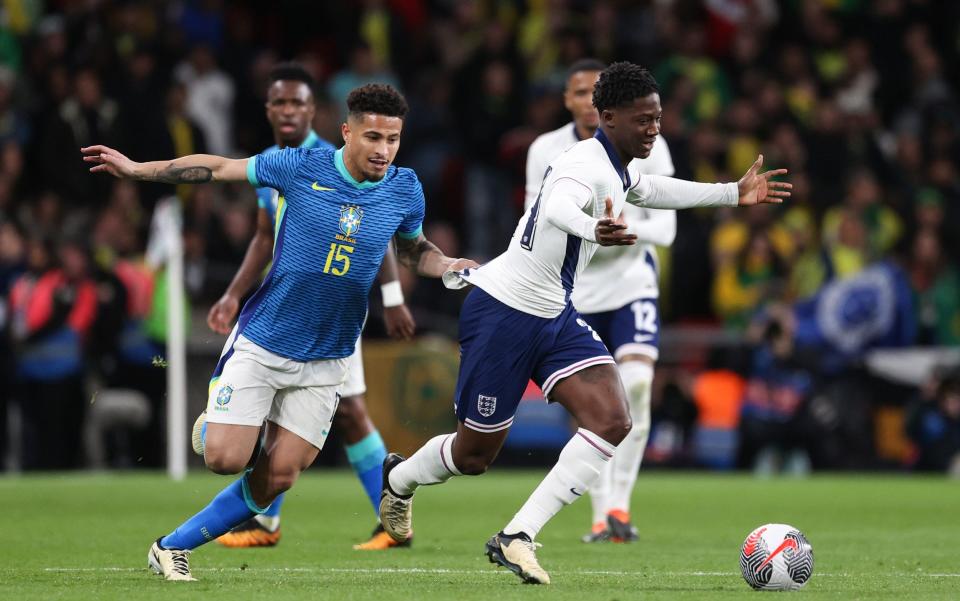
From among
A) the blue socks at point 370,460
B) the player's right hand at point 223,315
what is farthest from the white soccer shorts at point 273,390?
the blue socks at point 370,460

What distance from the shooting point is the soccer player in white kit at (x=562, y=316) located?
7656mm

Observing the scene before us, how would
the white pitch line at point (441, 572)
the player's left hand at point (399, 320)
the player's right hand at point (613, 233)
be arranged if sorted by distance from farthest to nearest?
the player's left hand at point (399, 320) < the white pitch line at point (441, 572) < the player's right hand at point (613, 233)

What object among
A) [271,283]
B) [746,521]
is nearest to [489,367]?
[271,283]

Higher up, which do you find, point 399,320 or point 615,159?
point 615,159

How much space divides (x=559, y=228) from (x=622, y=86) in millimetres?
835

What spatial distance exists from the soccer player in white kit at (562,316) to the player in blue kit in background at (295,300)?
1.08 ft

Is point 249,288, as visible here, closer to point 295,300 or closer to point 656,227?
point 295,300

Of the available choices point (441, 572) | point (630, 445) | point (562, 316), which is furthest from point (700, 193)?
point (630, 445)

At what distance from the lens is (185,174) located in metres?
7.63

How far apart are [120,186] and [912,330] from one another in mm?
9071

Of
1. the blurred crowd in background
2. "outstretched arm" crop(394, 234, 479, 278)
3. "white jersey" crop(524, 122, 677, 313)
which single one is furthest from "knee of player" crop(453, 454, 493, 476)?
the blurred crowd in background

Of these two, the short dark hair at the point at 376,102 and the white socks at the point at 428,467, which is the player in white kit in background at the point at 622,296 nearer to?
the white socks at the point at 428,467

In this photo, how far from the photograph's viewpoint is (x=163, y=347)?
1720 centimetres

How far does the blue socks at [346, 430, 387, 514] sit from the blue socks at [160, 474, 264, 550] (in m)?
2.18
